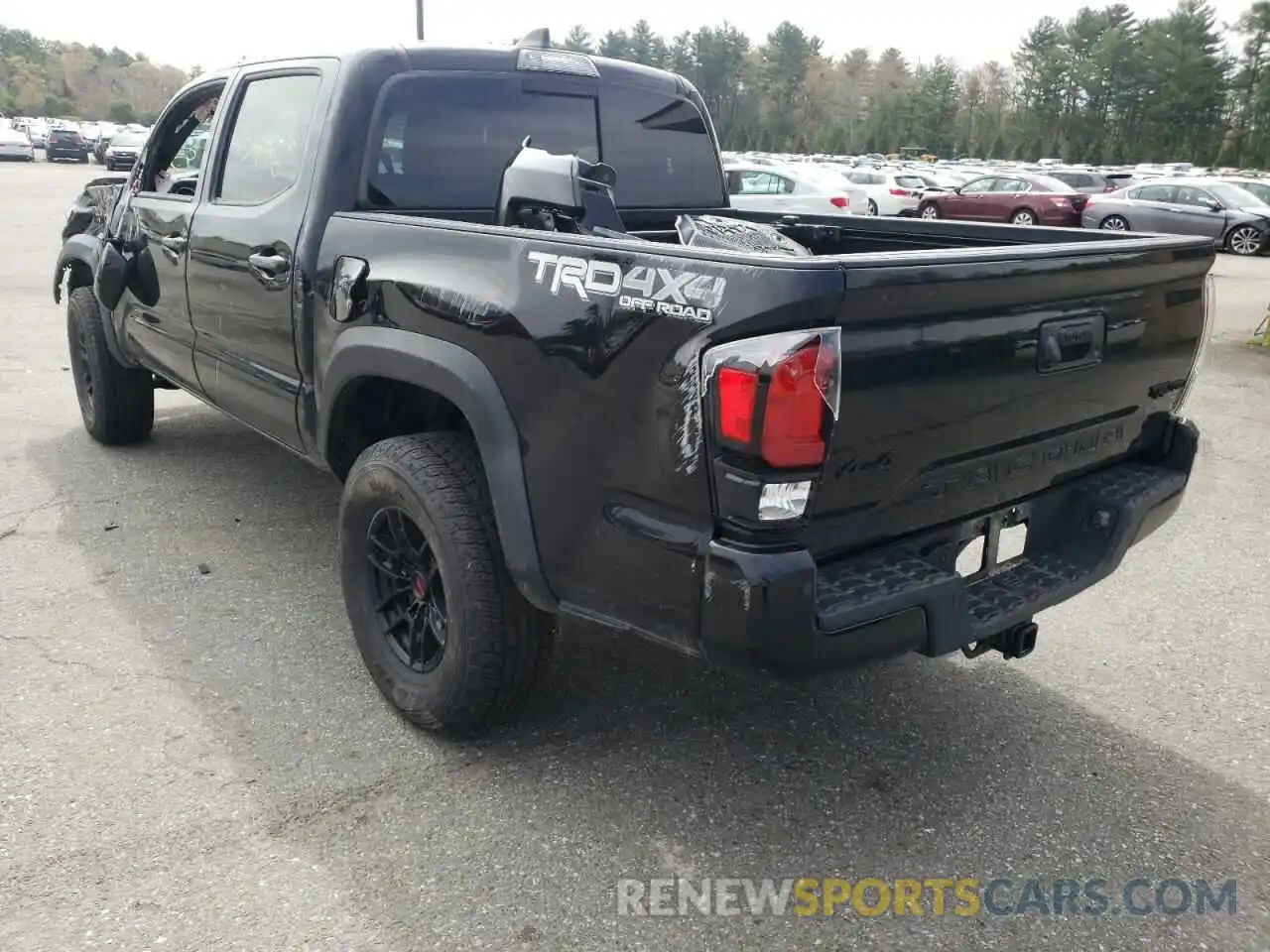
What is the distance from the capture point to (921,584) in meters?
2.37

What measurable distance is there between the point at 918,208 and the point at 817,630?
23253mm

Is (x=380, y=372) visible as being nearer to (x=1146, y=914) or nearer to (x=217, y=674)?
(x=217, y=674)

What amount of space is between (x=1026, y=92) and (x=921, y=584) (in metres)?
97.3

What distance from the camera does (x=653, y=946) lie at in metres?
2.36

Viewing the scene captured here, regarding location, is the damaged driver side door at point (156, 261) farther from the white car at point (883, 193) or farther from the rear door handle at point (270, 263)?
the white car at point (883, 193)

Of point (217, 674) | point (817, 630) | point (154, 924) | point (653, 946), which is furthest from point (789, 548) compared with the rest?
point (217, 674)

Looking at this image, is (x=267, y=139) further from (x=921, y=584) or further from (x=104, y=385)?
(x=921, y=584)

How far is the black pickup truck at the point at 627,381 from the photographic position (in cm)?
219

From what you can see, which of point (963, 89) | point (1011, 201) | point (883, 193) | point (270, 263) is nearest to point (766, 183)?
point (883, 193)

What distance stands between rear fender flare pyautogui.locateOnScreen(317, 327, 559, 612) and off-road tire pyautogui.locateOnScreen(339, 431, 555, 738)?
0.12 metres

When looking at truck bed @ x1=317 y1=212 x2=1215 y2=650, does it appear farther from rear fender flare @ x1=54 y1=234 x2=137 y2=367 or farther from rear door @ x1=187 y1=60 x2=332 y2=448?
rear fender flare @ x1=54 y1=234 x2=137 y2=367

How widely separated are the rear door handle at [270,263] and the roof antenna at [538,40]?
1226mm

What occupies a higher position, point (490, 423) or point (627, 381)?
point (627, 381)

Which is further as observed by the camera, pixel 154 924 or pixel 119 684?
pixel 119 684
